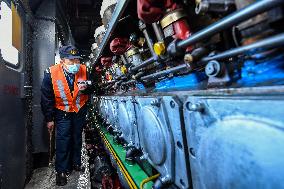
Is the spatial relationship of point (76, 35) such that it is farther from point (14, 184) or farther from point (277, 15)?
point (277, 15)

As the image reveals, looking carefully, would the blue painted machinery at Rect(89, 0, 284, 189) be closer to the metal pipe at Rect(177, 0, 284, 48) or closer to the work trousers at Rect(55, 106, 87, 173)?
the metal pipe at Rect(177, 0, 284, 48)

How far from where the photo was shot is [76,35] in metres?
10.5

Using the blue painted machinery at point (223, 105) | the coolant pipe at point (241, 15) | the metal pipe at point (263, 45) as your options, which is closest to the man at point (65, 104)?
the blue painted machinery at point (223, 105)

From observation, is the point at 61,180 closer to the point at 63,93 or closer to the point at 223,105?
the point at 63,93

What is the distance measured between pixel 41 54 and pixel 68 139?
67.7 inches

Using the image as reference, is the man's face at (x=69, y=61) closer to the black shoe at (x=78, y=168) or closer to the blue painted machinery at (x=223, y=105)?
the black shoe at (x=78, y=168)

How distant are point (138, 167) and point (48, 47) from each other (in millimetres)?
3347

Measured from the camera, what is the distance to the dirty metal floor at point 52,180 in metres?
3.37

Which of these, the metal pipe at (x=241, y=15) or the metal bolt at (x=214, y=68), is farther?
the metal bolt at (x=214, y=68)

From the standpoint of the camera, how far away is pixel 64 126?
3.72 metres

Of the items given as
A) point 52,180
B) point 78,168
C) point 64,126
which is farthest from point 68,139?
point 52,180

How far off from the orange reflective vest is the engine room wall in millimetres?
788

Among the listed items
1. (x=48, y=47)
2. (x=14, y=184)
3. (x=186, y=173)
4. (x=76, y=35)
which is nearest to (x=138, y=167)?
(x=186, y=173)

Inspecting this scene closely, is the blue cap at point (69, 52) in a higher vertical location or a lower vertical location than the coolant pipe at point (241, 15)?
higher
